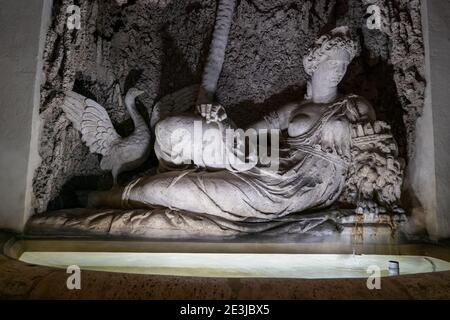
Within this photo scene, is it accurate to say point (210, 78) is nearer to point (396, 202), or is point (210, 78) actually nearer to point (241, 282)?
point (396, 202)

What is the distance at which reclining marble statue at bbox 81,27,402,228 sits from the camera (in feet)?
9.91

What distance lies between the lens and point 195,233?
291cm

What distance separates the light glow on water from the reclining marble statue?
0.31 meters

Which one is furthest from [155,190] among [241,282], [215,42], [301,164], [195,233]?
[215,42]

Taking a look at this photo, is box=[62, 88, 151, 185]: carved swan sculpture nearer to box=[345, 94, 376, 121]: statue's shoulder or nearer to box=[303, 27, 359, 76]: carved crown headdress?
box=[303, 27, 359, 76]: carved crown headdress

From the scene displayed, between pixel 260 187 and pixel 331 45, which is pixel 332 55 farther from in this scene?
pixel 260 187

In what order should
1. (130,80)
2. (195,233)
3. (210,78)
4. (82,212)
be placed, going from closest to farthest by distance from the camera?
(195,233) < (82,212) < (210,78) < (130,80)

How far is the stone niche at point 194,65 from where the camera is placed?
3207mm

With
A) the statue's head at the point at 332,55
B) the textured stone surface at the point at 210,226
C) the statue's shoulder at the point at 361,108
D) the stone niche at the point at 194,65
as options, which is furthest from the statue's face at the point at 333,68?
the textured stone surface at the point at 210,226

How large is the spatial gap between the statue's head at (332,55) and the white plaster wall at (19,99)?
1.97 m

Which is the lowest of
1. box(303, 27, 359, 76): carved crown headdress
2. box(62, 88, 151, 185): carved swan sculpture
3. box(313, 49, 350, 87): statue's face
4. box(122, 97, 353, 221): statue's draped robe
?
box(122, 97, 353, 221): statue's draped robe

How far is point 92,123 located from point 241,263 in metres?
1.62

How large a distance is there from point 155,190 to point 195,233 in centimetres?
41

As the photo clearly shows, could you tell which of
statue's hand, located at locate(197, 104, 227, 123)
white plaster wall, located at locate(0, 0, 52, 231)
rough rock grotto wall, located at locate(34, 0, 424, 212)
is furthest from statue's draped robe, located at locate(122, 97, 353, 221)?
white plaster wall, located at locate(0, 0, 52, 231)
